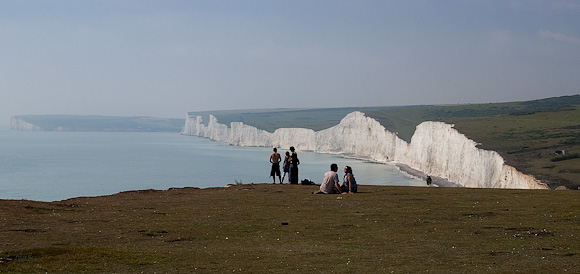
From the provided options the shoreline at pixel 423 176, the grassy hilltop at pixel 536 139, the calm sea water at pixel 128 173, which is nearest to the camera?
the grassy hilltop at pixel 536 139

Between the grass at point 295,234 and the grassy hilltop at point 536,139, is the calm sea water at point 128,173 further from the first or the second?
the grass at point 295,234

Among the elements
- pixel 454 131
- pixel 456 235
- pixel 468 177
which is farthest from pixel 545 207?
pixel 454 131

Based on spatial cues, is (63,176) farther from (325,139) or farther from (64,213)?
(64,213)

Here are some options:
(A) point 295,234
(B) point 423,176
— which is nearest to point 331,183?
(A) point 295,234

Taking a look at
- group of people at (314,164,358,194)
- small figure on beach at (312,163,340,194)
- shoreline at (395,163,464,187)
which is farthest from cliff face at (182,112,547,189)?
small figure on beach at (312,163,340,194)

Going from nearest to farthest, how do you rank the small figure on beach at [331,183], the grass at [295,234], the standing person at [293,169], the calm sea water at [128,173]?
the grass at [295,234] < the small figure on beach at [331,183] < the standing person at [293,169] < the calm sea water at [128,173]

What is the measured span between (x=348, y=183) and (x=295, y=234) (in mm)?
10392

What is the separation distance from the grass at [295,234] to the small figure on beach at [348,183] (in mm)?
1284

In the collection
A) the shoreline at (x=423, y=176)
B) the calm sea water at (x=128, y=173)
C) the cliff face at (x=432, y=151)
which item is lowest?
the calm sea water at (x=128, y=173)

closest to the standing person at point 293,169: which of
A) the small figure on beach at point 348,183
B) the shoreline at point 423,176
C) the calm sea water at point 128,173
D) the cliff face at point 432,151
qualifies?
the small figure on beach at point 348,183

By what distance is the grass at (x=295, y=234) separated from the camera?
1022 centimetres

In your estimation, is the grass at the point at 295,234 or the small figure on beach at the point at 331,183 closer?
the grass at the point at 295,234

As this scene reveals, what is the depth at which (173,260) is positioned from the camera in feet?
35.2

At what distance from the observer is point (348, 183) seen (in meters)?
24.2
